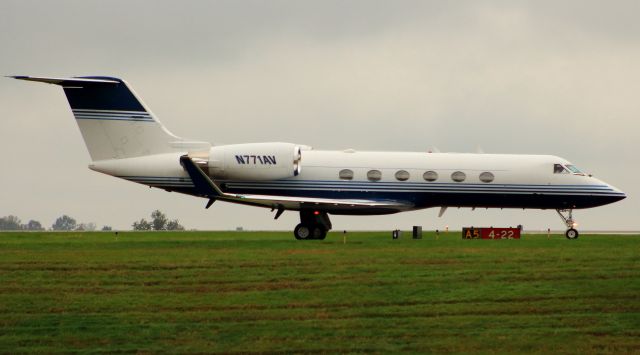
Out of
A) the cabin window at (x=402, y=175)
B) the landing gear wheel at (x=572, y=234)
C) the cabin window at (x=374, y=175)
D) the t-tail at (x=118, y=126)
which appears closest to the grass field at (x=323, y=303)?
the cabin window at (x=374, y=175)

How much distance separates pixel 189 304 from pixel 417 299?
15.6ft

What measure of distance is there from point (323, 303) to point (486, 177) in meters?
20.1

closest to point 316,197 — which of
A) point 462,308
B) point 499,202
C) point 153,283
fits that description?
point 499,202

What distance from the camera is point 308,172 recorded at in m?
40.4

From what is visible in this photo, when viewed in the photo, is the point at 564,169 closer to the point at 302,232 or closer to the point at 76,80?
the point at 302,232

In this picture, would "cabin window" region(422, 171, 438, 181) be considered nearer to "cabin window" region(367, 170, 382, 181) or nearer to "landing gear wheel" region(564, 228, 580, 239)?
"cabin window" region(367, 170, 382, 181)

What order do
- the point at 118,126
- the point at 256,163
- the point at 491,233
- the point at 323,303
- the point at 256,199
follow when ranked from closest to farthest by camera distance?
1. the point at 323,303
2. the point at 256,199
3. the point at 256,163
4. the point at 118,126
5. the point at 491,233

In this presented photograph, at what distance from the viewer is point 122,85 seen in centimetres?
4156

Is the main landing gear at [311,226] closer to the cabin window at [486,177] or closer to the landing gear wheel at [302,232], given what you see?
the landing gear wheel at [302,232]

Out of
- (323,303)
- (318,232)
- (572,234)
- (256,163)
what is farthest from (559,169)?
(323,303)

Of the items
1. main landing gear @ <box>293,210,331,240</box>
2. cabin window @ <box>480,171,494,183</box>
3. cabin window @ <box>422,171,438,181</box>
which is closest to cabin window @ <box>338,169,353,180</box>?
main landing gear @ <box>293,210,331,240</box>

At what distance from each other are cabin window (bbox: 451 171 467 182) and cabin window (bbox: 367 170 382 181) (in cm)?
283

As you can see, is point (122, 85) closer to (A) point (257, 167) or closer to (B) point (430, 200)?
(A) point (257, 167)

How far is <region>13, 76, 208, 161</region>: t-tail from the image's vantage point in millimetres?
41688
